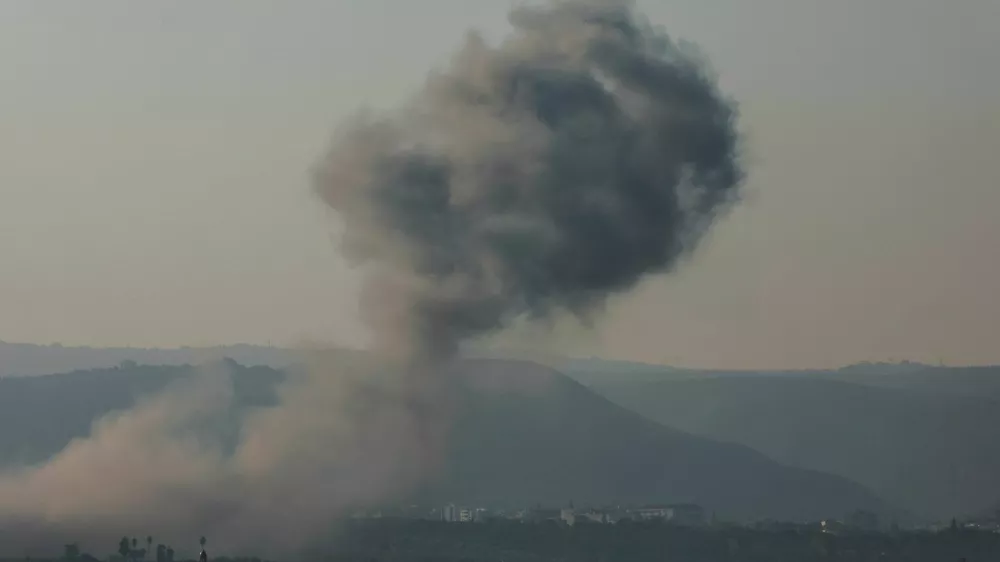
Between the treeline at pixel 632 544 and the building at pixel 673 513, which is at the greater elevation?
the building at pixel 673 513

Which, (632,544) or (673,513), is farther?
(673,513)

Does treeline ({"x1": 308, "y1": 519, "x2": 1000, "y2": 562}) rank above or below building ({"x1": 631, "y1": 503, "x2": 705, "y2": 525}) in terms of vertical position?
below

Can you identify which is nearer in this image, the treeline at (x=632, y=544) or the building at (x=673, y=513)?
the treeline at (x=632, y=544)

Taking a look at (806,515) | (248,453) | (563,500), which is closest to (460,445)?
(563,500)

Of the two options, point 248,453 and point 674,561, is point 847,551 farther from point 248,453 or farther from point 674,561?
point 248,453

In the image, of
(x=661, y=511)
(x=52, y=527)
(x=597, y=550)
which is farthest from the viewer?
(x=661, y=511)

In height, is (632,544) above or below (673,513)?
below

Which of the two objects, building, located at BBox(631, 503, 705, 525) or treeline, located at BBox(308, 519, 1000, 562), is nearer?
treeline, located at BBox(308, 519, 1000, 562)

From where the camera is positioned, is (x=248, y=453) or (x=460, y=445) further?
(x=460, y=445)
